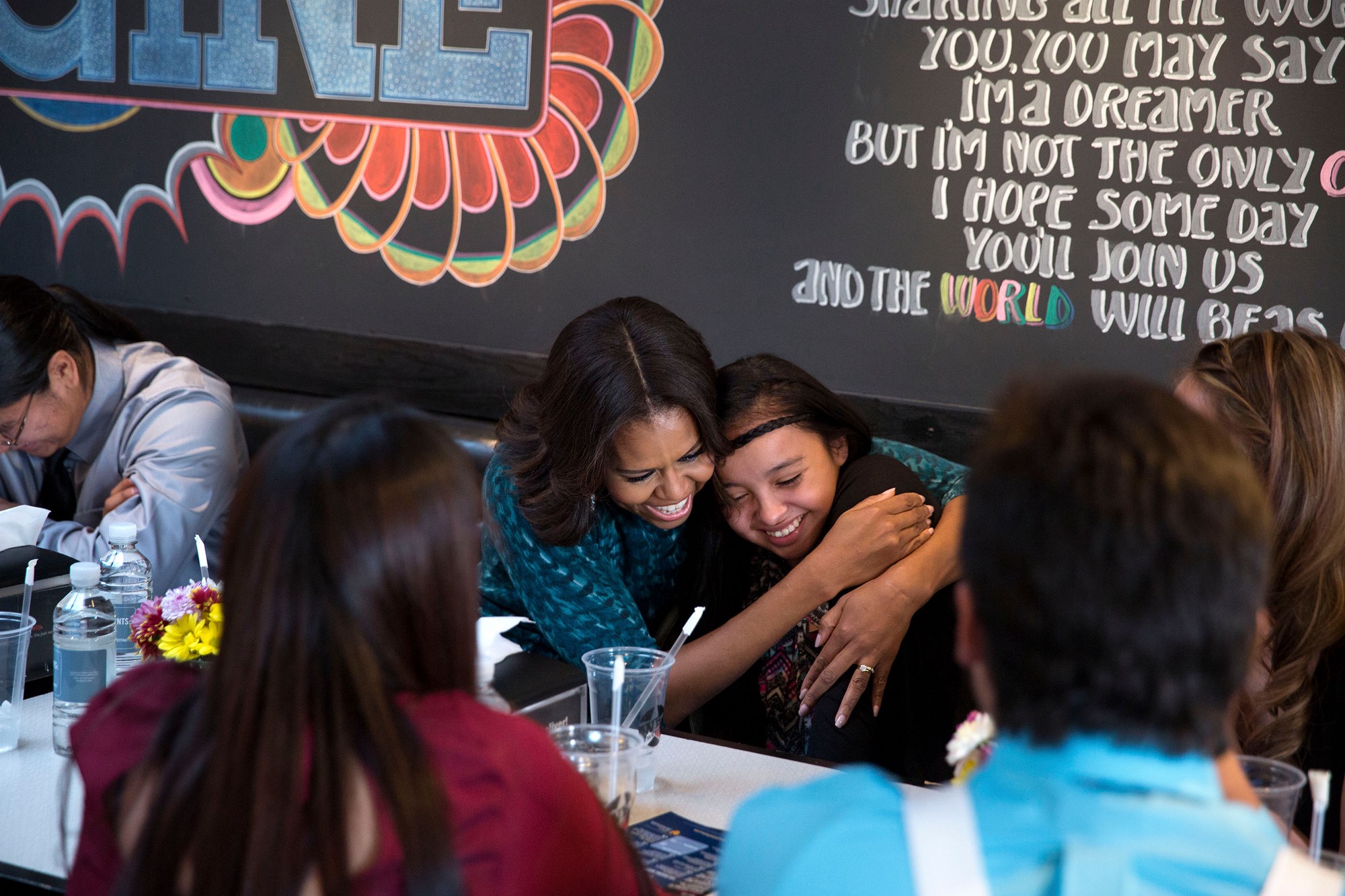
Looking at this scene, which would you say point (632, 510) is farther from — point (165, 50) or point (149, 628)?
point (165, 50)

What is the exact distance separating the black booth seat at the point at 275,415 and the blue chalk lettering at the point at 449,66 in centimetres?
86

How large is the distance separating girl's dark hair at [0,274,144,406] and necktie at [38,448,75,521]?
31 cm

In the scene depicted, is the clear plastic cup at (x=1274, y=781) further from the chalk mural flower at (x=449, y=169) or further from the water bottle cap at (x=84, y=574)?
the chalk mural flower at (x=449, y=169)

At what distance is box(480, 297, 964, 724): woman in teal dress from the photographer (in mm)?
1999

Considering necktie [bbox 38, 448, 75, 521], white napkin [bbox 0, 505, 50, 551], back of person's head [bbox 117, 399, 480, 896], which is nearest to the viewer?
back of person's head [bbox 117, 399, 480, 896]

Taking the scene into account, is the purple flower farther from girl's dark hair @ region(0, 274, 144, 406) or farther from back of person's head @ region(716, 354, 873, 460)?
girl's dark hair @ region(0, 274, 144, 406)

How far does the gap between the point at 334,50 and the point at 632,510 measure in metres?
2.01

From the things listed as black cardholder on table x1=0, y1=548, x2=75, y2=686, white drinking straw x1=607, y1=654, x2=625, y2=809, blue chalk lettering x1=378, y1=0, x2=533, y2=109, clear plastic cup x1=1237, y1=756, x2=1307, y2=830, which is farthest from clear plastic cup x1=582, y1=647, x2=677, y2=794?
blue chalk lettering x1=378, y1=0, x2=533, y2=109

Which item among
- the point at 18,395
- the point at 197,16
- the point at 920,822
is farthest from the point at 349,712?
the point at 197,16

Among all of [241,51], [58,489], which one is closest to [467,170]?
[241,51]

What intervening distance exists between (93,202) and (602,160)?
1729 millimetres

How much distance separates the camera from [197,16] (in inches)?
144

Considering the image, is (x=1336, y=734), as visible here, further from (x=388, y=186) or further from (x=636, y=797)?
(x=388, y=186)

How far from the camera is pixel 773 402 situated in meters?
2.13
